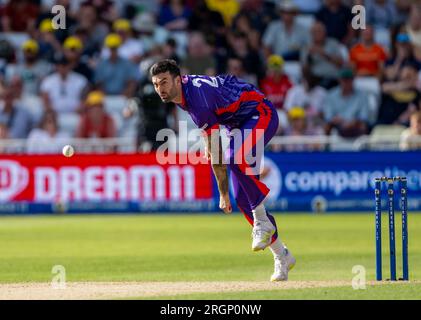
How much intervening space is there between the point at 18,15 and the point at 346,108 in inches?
314

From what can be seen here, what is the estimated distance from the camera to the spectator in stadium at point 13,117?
80.1 feet

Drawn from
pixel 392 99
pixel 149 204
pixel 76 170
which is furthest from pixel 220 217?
pixel 392 99

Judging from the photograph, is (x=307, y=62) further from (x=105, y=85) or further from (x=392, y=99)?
(x=105, y=85)

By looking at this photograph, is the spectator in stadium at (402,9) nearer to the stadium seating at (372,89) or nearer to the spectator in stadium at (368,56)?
the spectator in stadium at (368,56)

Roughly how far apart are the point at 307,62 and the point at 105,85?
172 inches

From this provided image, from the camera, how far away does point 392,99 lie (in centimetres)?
2438

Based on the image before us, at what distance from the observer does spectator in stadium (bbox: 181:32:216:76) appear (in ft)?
81.4

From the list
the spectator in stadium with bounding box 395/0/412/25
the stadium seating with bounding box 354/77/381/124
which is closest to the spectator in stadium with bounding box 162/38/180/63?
the stadium seating with bounding box 354/77/381/124

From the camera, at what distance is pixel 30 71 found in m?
25.5

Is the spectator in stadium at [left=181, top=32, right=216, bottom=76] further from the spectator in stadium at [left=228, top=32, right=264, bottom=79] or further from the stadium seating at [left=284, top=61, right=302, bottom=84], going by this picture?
the stadium seating at [left=284, top=61, right=302, bottom=84]

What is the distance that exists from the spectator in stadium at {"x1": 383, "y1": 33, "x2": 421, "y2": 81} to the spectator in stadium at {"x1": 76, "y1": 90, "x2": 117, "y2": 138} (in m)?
5.87

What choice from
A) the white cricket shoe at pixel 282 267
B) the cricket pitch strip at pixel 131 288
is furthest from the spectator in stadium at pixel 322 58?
the cricket pitch strip at pixel 131 288

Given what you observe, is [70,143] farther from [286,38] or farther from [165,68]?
[165,68]
